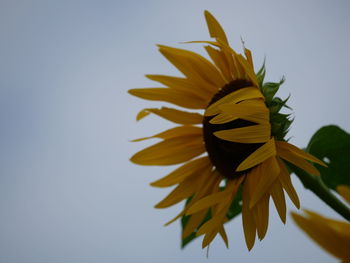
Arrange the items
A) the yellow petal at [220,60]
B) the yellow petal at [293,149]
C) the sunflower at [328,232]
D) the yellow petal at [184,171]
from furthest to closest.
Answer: the yellow petal at [184,171], the yellow petal at [220,60], the yellow petal at [293,149], the sunflower at [328,232]

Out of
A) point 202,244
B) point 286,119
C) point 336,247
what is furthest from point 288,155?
point 336,247

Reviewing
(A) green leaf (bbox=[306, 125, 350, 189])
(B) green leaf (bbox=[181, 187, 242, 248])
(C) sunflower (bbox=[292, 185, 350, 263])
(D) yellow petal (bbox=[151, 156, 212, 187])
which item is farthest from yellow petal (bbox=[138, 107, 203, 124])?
(C) sunflower (bbox=[292, 185, 350, 263])

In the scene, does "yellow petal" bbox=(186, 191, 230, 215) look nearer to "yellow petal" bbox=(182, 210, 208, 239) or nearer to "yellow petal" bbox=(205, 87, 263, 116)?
"yellow petal" bbox=(182, 210, 208, 239)

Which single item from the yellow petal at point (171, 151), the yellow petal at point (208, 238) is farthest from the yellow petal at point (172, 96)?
the yellow petal at point (208, 238)

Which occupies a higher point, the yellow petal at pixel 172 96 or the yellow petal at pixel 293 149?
the yellow petal at pixel 172 96

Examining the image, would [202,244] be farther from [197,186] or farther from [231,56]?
[231,56]

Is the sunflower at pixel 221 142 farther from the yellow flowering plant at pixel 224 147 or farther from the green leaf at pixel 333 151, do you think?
the green leaf at pixel 333 151
